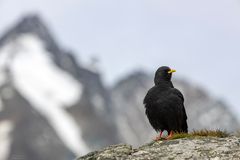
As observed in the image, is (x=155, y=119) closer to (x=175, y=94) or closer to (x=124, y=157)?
(x=175, y=94)

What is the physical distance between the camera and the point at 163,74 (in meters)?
27.2

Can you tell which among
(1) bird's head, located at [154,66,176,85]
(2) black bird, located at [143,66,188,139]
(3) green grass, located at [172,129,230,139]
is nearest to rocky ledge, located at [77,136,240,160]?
(3) green grass, located at [172,129,230,139]

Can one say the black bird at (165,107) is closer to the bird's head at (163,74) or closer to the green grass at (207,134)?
the bird's head at (163,74)

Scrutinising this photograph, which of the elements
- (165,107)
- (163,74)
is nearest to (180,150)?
(165,107)

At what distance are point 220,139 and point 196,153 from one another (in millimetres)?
1414

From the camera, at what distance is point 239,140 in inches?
910

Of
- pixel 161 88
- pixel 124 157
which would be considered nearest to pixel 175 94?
pixel 161 88

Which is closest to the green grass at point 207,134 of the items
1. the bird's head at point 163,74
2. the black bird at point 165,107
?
the black bird at point 165,107

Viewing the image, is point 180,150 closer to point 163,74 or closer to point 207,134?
point 207,134

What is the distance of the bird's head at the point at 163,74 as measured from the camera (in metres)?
27.0

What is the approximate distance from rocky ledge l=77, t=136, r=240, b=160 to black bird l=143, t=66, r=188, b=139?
2216mm

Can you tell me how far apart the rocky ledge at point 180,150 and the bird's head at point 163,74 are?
363 centimetres

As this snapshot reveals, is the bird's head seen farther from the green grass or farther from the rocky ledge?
the rocky ledge

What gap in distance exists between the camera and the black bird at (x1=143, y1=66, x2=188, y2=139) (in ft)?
85.3
